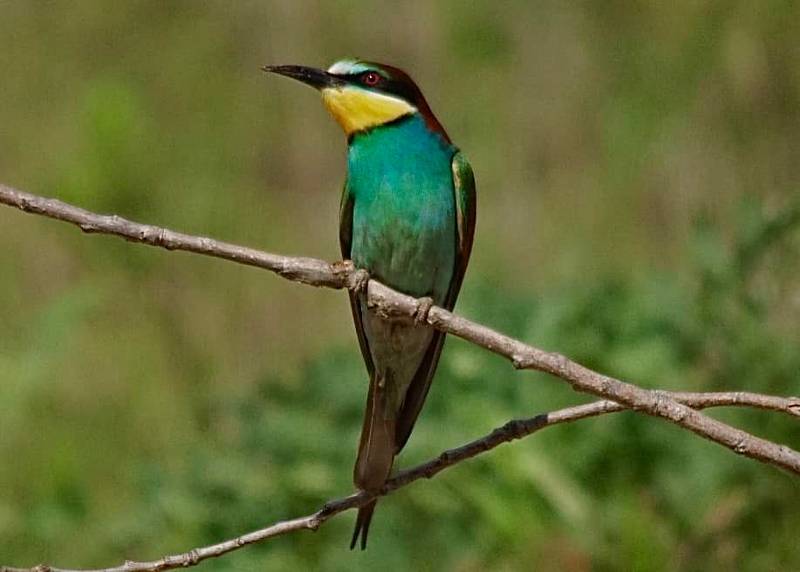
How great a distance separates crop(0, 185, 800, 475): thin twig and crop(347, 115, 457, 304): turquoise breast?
0.57m

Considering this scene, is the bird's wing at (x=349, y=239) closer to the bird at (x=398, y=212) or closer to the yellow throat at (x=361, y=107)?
the bird at (x=398, y=212)

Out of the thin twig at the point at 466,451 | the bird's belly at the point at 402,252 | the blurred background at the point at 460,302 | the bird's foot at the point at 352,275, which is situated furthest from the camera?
the blurred background at the point at 460,302

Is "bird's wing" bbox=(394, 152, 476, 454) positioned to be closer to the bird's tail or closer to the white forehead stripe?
the bird's tail

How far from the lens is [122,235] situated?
6.39ft

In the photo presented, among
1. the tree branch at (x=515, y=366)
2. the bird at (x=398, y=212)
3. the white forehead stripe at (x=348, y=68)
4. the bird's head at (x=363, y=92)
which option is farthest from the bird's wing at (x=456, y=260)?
the tree branch at (x=515, y=366)

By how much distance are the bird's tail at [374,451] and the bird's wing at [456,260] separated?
0.05 m

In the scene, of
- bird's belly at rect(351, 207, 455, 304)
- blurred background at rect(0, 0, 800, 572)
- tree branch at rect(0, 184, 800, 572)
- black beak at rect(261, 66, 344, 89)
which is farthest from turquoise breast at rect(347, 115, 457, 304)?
blurred background at rect(0, 0, 800, 572)

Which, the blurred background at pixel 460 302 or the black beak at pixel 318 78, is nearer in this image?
the black beak at pixel 318 78

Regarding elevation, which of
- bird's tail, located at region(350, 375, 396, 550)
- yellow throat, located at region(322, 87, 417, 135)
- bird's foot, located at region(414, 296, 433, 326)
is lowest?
bird's tail, located at region(350, 375, 396, 550)

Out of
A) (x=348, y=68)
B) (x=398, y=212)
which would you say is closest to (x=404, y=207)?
(x=398, y=212)

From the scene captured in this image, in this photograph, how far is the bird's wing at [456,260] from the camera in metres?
2.70

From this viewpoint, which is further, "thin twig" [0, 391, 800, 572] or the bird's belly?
the bird's belly

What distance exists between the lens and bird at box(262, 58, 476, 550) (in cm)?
264

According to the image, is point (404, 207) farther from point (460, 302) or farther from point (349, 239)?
point (460, 302)
